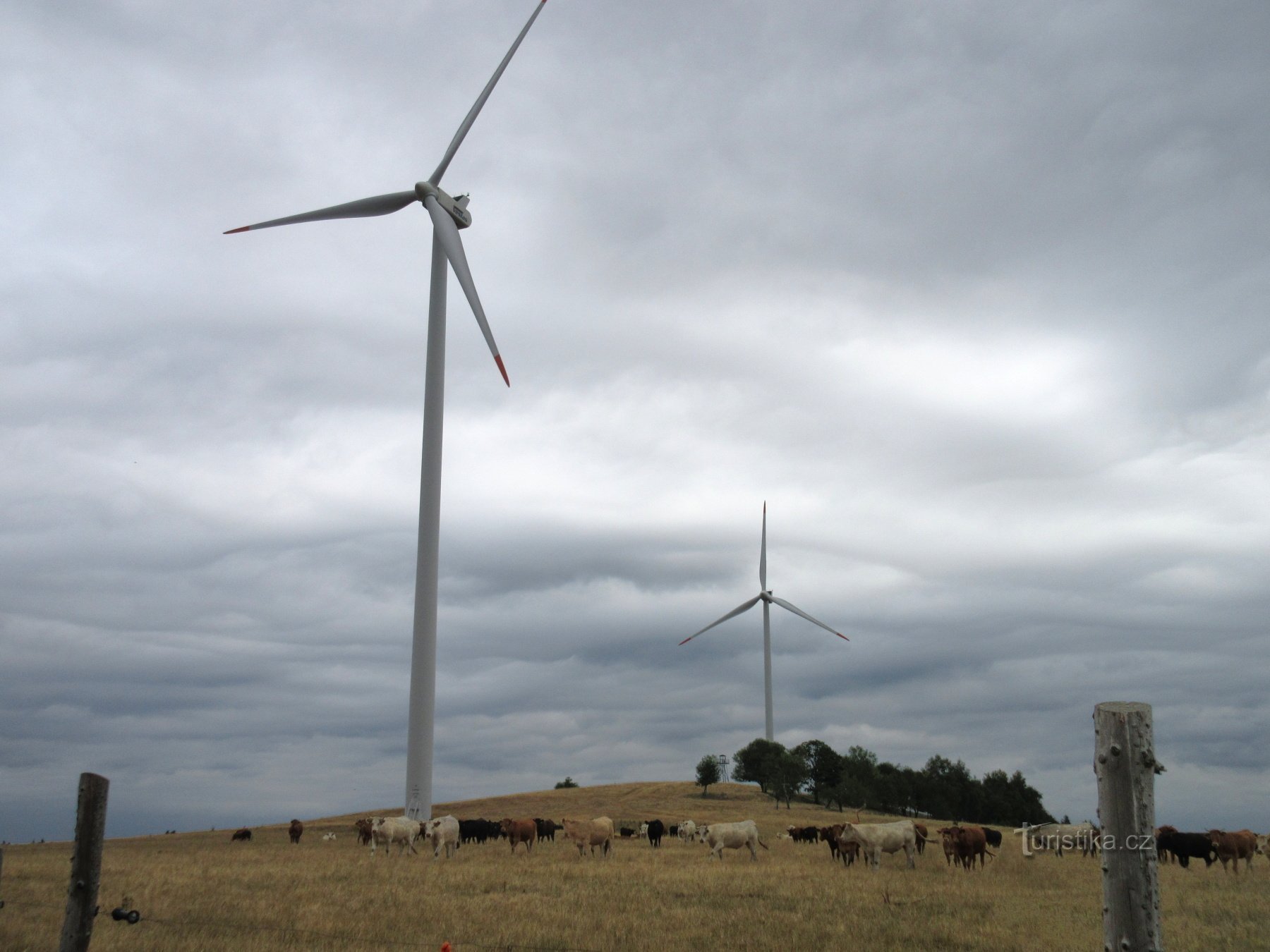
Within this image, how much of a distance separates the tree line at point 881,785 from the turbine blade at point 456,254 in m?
72.8

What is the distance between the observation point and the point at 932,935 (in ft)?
58.8

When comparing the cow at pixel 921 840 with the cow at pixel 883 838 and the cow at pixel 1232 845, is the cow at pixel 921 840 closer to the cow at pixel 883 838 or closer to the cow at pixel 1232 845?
the cow at pixel 883 838

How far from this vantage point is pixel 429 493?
4566 cm

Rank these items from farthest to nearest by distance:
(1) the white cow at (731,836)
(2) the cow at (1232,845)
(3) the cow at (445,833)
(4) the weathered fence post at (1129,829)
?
(3) the cow at (445,833), (1) the white cow at (731,836), (2) the cow at (1232,845), (4) the weathered fence post at (1129,829)

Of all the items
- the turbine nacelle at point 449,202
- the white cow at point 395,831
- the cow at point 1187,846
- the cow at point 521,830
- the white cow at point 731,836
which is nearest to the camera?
the cow at point 1187,846

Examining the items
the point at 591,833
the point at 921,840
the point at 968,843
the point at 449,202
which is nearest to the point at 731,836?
the point at 591,833

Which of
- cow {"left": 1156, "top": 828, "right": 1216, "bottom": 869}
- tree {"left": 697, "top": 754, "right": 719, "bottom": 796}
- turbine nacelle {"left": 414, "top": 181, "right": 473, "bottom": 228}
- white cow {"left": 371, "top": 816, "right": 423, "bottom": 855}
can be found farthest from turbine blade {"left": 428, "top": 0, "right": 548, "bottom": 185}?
tree {"left": 697, "top": 754, "right": 719, "bottom": 796}

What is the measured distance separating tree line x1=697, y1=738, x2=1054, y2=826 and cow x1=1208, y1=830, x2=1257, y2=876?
73.6 meters

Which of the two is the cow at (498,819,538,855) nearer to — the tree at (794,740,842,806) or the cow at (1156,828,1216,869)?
the cow at (1156,828,1216,869)

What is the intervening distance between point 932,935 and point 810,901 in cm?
446

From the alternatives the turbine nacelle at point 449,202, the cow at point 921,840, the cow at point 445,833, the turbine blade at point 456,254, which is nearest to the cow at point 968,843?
the cow at point 921,840

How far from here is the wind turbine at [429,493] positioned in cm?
4466

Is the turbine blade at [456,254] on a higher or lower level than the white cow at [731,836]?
higher

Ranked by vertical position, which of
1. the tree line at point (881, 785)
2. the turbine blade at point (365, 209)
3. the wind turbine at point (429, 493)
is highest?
the turbine blade at point (365, 209)
